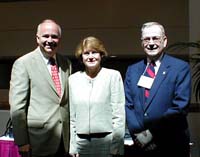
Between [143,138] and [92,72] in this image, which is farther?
[92,72]

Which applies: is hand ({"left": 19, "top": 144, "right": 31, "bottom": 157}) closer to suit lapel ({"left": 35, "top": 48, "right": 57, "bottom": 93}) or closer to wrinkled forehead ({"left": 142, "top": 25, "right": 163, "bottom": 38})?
suit lapel ({"left": 35, "top": 48, "right": 57, "bottom": 93})

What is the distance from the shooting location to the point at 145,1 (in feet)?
20.5

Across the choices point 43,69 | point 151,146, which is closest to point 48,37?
point 43,69

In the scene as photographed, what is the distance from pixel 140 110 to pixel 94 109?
29 centimetres

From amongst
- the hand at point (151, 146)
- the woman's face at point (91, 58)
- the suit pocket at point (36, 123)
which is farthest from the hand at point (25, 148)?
the hand at point (151, 146)

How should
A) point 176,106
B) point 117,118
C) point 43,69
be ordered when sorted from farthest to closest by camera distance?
point 43,69 → point 117,118 → point 176,106

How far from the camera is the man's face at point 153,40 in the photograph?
8.74 ft

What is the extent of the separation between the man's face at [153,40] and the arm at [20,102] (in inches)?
31.9

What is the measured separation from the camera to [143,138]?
267cm

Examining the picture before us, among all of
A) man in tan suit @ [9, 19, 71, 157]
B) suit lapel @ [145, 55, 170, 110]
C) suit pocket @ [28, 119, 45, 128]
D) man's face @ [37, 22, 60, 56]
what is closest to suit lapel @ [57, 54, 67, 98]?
man in tan suit @ [9, 19, 71, 157]

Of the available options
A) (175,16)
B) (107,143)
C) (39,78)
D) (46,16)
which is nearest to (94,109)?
(107,143)

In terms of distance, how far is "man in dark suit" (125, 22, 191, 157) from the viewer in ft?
8.66

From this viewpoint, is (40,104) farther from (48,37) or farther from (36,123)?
(48,37)

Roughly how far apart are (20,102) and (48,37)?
460 mm
